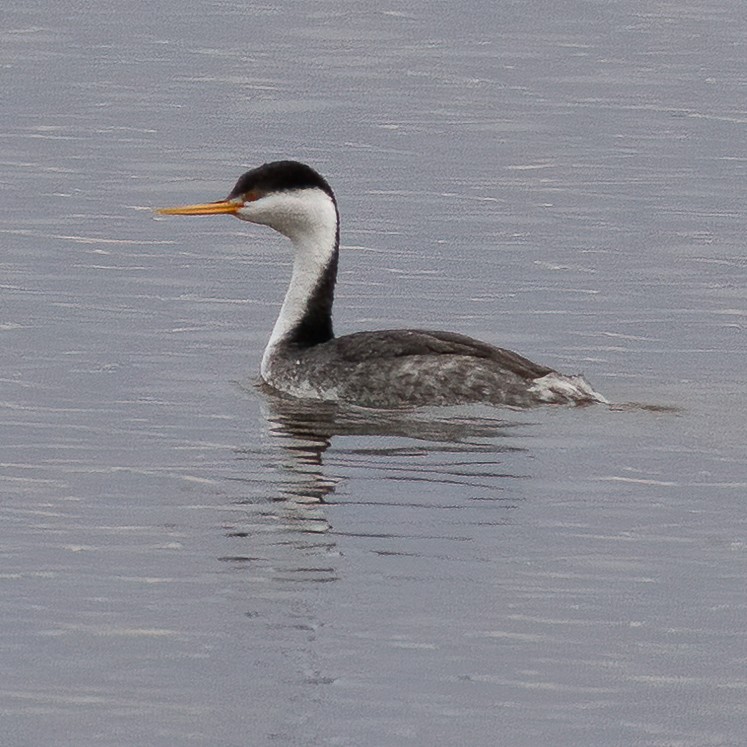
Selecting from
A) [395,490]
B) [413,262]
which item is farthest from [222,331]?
[395,490]

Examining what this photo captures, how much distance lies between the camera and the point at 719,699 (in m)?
10.4

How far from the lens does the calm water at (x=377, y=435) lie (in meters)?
10.5

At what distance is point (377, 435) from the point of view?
15.6 metres

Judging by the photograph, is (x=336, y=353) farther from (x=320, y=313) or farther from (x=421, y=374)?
(x=320, y=313)

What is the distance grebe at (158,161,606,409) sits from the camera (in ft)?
53.5

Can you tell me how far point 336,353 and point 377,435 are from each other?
135 centimetres

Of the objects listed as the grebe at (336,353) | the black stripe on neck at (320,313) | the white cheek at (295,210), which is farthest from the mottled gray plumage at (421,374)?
the white cheek at (295,210)

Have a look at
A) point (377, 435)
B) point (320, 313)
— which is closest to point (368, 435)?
point (377, 435)

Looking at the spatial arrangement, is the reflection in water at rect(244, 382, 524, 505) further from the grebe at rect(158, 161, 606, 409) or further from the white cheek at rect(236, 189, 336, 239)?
the white cheek at rect(236, 189, 336, 239)

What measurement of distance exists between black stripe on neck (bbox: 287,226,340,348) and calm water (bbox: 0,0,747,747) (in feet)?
1.95

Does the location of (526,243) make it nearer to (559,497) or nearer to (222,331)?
(222,331)

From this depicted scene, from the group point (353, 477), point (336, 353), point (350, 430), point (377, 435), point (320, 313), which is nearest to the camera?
point (353, 477)

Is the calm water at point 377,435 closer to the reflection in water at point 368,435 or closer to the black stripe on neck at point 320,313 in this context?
the reflection in water at point 368,435

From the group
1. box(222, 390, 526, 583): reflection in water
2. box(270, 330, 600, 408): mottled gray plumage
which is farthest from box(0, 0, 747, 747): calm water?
box(270, 330, 600, 408): mottled gray plumage
